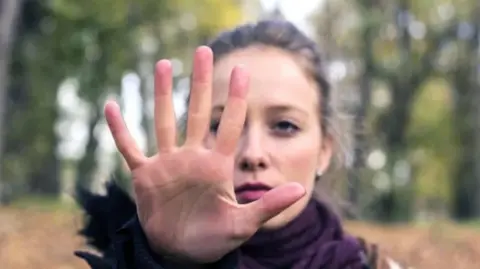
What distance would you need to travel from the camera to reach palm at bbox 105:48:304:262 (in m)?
1.60

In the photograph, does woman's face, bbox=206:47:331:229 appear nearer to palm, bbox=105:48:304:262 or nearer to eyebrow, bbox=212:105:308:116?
eyebrow, bbox=212:105:308:116

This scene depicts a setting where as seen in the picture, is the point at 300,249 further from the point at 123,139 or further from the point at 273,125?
the point at 123,139

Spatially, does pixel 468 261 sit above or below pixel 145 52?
below

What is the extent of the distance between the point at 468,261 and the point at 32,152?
14.8 m

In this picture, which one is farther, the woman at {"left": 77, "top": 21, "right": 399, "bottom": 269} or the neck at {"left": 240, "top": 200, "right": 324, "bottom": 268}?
the neck at {"left": 240, "top": 200, "right": 324, "bottom": 268}

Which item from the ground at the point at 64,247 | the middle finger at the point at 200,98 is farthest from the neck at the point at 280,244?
the ground at the point at 64,247

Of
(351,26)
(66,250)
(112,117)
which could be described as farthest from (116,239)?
(351,26)

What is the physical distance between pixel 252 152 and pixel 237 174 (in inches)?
2.6

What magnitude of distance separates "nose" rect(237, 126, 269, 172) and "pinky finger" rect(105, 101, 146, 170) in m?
0.35

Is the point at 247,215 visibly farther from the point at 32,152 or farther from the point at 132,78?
the point at 32,152

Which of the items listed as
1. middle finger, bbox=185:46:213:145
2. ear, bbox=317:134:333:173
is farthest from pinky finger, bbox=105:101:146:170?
ear, bbox=317:134:333:173

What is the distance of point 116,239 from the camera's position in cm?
171

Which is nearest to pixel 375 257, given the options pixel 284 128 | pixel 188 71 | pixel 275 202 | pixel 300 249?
pixel 300 249

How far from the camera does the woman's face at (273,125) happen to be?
6.40 feet
